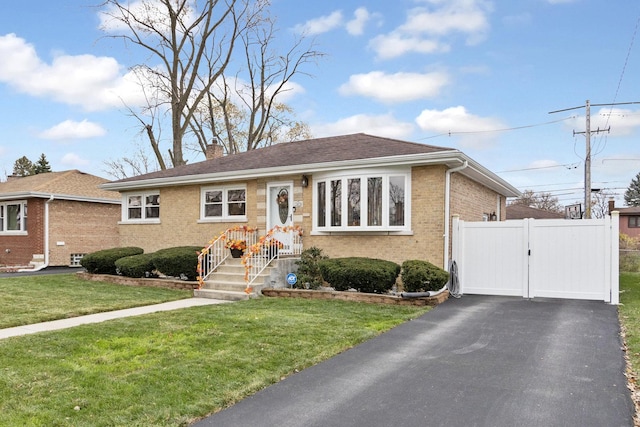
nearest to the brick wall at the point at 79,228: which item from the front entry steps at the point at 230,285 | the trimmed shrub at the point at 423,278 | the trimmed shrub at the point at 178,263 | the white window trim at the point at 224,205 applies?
the white window trim at the point at 224,205

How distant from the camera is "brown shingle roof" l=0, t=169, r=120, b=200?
19656 millimetres

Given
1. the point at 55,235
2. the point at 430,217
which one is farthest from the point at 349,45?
the point at 55,235

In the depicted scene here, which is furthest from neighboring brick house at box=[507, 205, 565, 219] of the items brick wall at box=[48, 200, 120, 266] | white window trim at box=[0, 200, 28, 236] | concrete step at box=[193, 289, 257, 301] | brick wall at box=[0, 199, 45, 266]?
white window trim at box=[0, 200, 28, 236]

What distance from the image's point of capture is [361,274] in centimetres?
1009

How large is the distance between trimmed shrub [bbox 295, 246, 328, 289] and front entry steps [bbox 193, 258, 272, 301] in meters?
0.82

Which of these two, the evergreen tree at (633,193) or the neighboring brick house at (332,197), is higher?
the evergreen tree at (633,193)

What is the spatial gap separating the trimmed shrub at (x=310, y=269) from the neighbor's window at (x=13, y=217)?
14.6 m

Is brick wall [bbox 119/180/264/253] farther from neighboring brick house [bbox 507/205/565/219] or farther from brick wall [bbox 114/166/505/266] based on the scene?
neighboring brick house [bbox 507/205/565/219]

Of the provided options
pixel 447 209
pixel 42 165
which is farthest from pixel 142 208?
pixel 42 165

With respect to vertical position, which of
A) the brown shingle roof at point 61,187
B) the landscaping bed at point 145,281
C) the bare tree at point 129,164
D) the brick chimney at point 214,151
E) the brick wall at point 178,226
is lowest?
the landscaping bed at point 145,281

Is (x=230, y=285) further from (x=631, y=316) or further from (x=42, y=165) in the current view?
(x=42, y=165)

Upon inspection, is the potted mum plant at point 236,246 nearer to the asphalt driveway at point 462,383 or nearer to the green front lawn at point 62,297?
the green front lawn at point 62,297

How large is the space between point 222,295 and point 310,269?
2.28 meters

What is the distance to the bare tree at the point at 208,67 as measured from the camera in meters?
27.3
